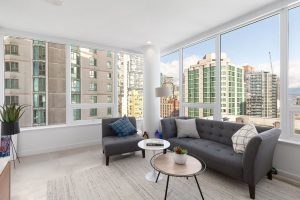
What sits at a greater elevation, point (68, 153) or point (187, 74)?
point (187, 74)

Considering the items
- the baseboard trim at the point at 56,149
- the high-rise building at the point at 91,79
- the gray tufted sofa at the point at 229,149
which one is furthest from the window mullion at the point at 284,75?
the baseboard trim at the point at 56,149

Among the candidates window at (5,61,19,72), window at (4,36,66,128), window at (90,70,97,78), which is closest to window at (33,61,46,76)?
window at (4,36,66,128)

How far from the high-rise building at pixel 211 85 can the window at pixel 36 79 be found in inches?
131

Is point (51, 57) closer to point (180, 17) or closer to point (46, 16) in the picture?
point (46, 16)

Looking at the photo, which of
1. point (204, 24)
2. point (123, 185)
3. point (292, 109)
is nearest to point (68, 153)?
point (123, 185)

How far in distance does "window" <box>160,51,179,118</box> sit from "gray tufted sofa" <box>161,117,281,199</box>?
1.32 metres

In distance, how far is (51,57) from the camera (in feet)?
13.2

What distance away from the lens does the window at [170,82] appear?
16.1ft

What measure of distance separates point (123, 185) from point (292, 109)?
2848 mm

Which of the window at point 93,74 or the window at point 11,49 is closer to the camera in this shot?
the window at point 11,49

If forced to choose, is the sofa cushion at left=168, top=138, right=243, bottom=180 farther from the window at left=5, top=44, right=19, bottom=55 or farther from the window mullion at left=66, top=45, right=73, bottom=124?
the window at left=5, top=44, right=19, bottom=55

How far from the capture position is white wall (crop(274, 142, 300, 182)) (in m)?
2.40

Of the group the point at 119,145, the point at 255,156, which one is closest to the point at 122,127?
the point at 119,145

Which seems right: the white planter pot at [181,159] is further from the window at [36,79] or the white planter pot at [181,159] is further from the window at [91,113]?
the window at [36,79]
